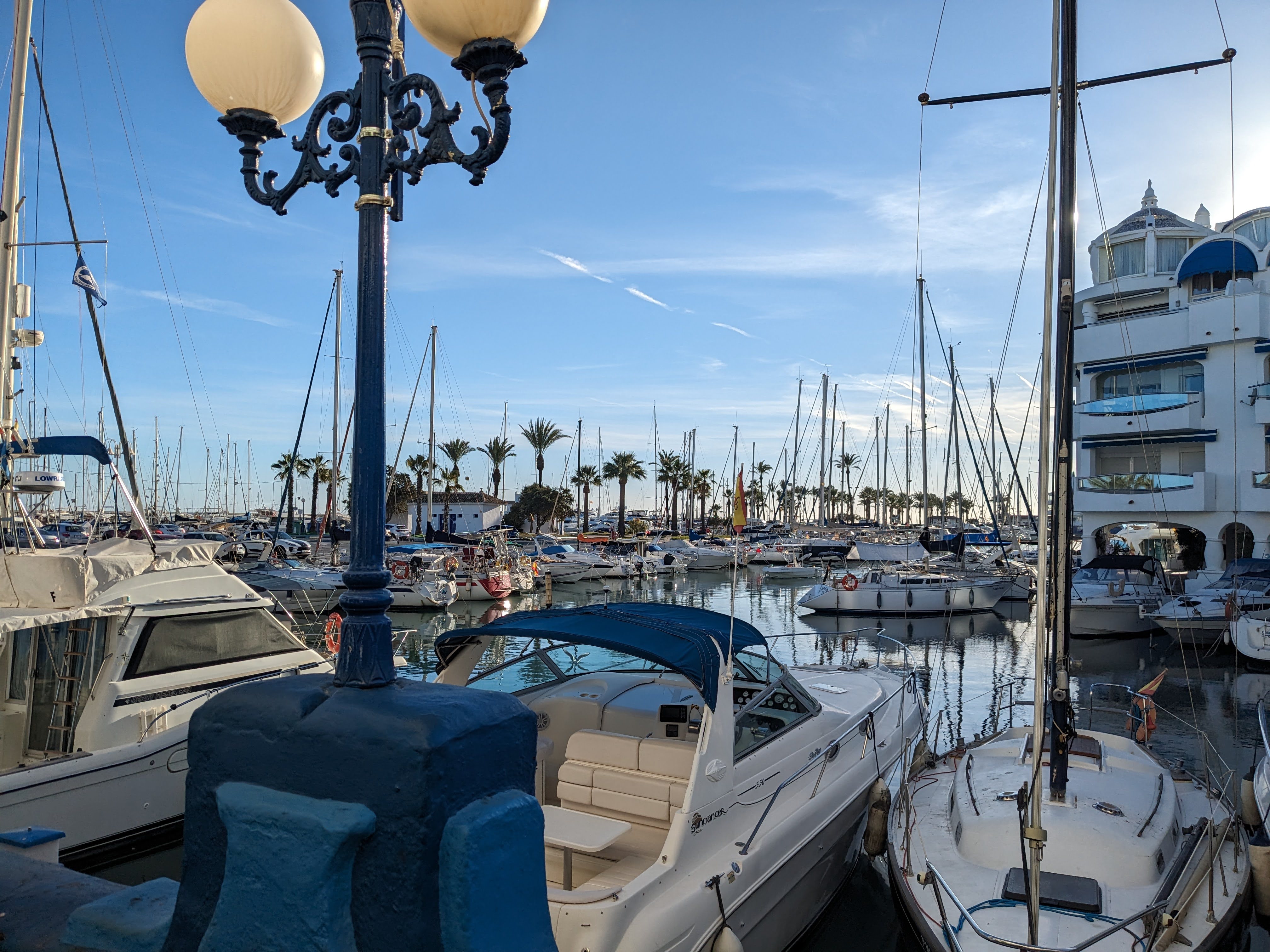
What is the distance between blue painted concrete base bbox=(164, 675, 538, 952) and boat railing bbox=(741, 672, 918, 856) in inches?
153

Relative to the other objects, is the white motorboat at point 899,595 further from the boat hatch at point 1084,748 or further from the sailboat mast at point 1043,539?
the sailboat mast at point 1043,539

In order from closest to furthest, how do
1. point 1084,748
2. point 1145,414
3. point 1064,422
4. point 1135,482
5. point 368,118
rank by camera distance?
point 368,118 < point 1064,422 < point 1084,748 < point 1145,414 < point 1135,482

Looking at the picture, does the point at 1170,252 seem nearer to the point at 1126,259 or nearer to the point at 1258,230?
the point at 1126,259

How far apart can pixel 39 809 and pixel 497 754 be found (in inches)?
286

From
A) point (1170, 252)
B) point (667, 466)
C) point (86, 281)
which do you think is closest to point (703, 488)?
point (667, 466)

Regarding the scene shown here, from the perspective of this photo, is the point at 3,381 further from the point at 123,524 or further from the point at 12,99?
the point at 123,524

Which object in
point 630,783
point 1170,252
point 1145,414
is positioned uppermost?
point 1170,252

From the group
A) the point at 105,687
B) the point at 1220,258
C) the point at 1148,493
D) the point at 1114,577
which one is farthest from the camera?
the point at 1148,493

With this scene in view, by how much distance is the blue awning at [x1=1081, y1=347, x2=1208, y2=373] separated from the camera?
3419 cm

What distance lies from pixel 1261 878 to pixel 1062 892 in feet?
6.94

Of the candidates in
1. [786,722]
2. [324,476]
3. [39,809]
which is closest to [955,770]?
[786,722]

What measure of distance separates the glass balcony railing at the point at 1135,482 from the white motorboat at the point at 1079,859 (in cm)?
2789

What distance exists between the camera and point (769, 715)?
7.70 m

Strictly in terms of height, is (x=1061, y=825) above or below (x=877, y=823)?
above
